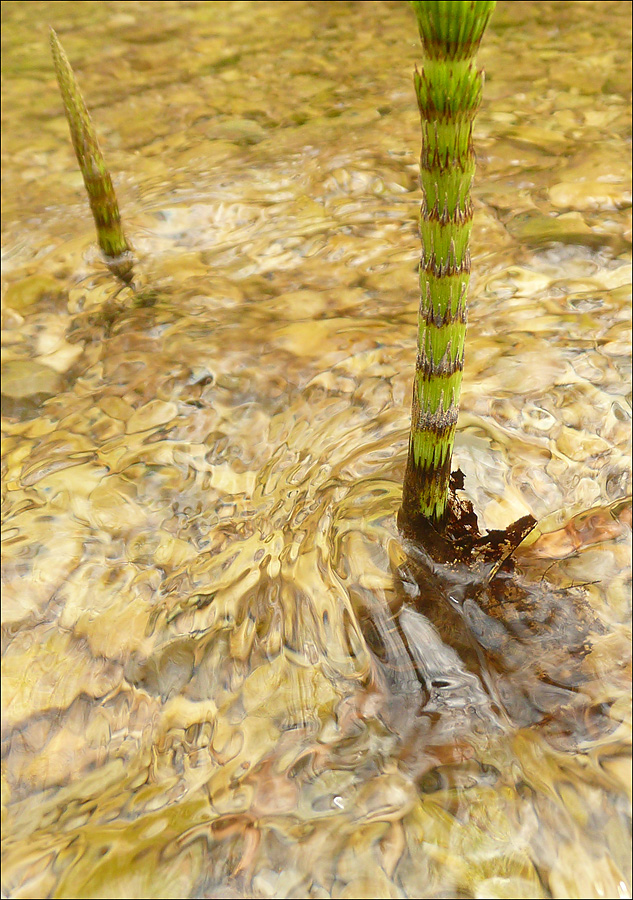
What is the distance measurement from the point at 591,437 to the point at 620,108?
2371 millimetres

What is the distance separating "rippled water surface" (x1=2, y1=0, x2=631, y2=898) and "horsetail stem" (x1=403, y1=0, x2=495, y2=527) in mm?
403

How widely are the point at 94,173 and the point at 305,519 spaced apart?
1.56m

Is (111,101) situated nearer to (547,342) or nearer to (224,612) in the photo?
(547,342)

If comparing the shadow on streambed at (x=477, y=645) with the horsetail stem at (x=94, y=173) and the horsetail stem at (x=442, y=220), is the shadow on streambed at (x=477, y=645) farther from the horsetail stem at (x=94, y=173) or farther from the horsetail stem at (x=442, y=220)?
the horsetail stem at (x=94, y=173)

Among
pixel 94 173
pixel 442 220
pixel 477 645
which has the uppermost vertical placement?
pixel 442 220

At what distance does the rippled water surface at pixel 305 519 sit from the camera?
58.7 inches

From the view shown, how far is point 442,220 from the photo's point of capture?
122cm

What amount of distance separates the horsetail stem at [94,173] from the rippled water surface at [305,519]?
0.32ft

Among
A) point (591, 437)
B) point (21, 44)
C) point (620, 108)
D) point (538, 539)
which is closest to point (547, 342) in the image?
point (591, 437)

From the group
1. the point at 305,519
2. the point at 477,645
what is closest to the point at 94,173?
the point at 305,519

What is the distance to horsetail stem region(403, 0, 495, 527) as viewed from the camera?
1.03 meters

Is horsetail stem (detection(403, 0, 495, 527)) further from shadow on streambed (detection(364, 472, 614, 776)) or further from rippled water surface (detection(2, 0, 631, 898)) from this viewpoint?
rippled water surface (detection(2, 0, 631, 898))

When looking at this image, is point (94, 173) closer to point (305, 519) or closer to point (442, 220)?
point (305, 519)

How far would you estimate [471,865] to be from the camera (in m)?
1.40
